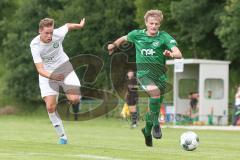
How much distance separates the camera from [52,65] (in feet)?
50.8

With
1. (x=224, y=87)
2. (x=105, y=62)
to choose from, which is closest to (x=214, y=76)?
(x=224, y=87)

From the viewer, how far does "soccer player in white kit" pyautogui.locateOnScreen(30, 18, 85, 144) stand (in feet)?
49.5

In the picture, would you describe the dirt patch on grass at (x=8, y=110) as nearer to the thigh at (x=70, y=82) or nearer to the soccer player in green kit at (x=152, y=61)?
the thigh at (x=70, y=82)

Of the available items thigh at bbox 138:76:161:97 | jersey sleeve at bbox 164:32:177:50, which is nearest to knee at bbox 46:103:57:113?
thigh at bbox 138:76:161:97

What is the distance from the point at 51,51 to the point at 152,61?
227 cm

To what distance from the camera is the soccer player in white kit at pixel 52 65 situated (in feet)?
49.5

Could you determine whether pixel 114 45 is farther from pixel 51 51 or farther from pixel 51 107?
pixel 51 107

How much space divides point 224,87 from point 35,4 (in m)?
20.5

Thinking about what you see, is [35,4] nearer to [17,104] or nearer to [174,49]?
[17,104]

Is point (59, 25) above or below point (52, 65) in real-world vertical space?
above

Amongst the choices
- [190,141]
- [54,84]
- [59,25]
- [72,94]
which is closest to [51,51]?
[54,84]

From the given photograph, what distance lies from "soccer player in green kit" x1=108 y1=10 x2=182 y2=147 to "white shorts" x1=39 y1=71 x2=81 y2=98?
1.52 meters

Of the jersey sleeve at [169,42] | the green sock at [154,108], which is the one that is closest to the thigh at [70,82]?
the green sock at [154,108]

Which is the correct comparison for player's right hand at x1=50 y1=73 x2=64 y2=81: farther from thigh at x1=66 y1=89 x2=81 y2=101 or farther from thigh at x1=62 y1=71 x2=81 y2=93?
thigh at x1=66 y1=89 x2=81 y2=101
